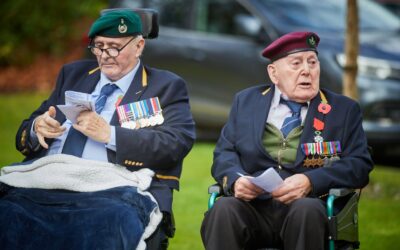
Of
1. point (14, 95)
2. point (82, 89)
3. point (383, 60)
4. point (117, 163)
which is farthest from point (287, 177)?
point (14, 95)

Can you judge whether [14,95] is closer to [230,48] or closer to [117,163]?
[230,48]

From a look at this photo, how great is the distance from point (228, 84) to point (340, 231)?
5.96 meters

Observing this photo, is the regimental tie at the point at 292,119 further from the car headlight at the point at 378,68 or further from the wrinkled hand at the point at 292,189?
the car headlight at the point at 378,68

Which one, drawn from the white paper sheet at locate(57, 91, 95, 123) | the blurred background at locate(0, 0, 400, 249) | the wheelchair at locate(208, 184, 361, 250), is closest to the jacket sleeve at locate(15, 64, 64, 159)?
the white paper sheet at locate(57, 91, 95, 123)

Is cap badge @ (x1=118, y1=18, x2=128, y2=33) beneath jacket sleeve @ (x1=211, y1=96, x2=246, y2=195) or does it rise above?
above

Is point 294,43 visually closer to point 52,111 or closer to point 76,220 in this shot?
point 52,111

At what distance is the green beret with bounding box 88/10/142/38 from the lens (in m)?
6.20

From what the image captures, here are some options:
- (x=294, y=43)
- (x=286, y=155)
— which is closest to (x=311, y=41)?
(x=294, y=43)

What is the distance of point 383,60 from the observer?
423 inches

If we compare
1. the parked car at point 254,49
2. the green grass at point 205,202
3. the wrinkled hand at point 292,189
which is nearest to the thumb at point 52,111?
the wrinkled hand at point 292,189

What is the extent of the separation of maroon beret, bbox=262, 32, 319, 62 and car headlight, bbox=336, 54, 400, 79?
471 centimetres

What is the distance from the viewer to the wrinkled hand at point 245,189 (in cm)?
573

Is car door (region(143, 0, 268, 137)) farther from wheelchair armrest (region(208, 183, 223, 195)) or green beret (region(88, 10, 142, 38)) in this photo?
wheelchair armrest (region(208, 183, 223, 195))

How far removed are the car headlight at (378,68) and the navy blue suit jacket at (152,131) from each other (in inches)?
184
